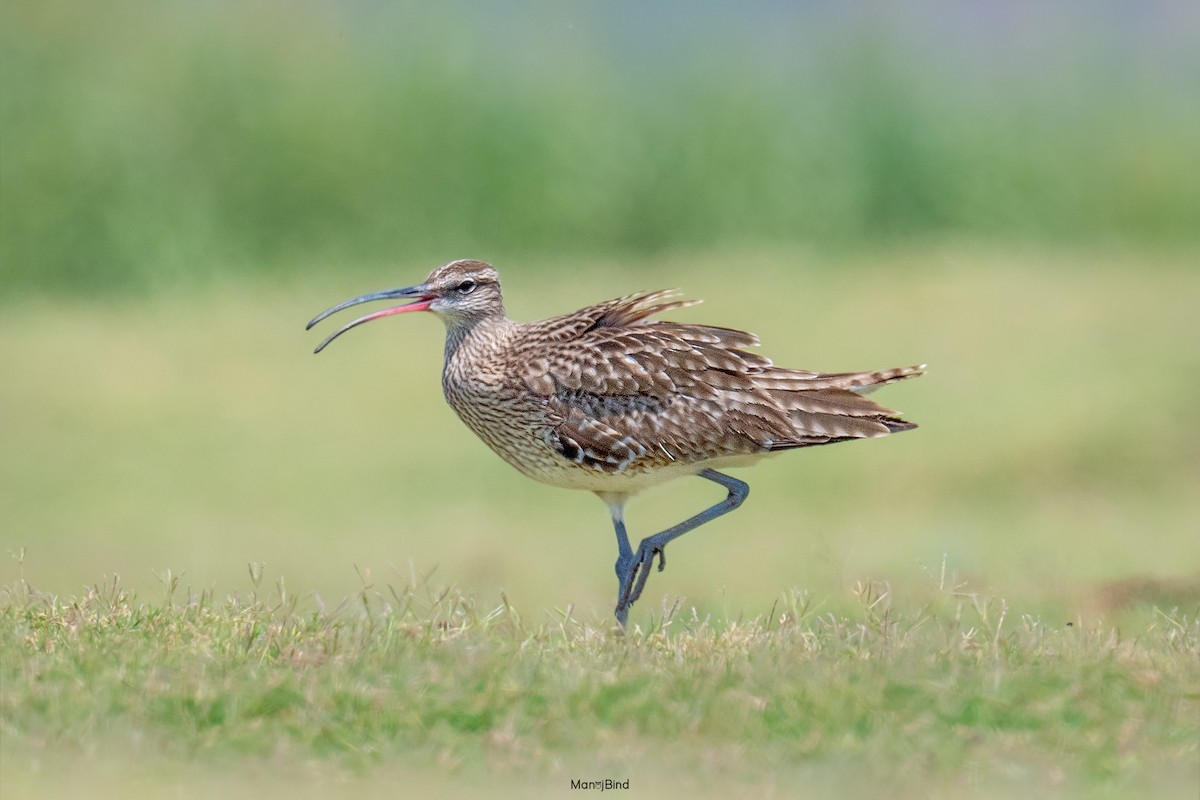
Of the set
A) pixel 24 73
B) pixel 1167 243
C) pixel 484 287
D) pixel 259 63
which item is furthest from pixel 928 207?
pixel 484 287

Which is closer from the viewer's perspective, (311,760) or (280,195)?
(311,760)

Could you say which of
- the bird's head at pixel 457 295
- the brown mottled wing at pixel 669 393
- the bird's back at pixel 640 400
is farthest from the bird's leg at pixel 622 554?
the bird's head at pixel 457 295

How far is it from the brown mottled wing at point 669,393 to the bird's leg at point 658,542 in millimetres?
270

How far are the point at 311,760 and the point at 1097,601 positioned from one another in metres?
6.25

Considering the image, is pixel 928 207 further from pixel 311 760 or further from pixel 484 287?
pixel 311 760

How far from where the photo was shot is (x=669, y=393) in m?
9.84

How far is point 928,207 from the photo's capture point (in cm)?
2159

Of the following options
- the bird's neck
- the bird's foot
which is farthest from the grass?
the bird's neck

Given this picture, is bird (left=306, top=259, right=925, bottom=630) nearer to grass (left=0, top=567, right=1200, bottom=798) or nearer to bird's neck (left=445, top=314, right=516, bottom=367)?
bird's neck (left=445, top=314, right=516, bottom=367)

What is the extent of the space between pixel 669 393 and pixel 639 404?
0.18 m

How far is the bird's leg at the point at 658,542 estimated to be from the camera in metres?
9.77

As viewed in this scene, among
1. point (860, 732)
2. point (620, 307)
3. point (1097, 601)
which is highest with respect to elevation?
point (620, 307)

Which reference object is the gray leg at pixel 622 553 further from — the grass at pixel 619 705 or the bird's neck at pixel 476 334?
the grass at pixel 619 705

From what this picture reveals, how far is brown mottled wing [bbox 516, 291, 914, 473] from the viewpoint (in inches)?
383
